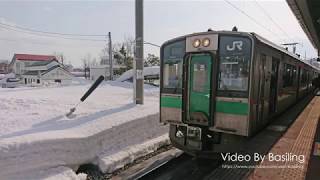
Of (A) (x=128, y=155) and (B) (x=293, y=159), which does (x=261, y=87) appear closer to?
(B) (x=293, y=159)

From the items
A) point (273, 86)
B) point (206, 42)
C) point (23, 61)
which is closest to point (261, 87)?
point (206, 42)

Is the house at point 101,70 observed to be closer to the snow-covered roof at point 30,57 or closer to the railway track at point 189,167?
the snow-covered roof at point 30,57

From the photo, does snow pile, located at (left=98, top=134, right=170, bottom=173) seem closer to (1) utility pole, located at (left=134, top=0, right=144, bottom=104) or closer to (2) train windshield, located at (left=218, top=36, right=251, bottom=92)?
(1) utility pole, located at (left=134, top=0, right=144, bottom=104)

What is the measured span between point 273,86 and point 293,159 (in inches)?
111

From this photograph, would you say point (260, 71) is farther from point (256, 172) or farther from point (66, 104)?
point (66, 104)

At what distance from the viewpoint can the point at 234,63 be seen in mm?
5723

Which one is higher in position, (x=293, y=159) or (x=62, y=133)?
(x=62, y=133)

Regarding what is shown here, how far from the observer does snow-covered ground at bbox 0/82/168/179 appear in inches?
214

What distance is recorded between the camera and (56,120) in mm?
7793

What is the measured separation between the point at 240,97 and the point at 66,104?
21.4 ft

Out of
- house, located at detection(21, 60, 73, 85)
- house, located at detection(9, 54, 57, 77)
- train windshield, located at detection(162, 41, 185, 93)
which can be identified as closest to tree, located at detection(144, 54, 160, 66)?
house, located at detection(21, 60, 73, 85)

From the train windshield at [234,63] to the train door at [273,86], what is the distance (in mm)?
2195

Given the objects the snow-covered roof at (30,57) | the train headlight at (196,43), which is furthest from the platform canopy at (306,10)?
the snow-covered roof at (30,57)

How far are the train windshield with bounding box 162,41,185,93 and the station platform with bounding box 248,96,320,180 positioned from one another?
2369 mm
